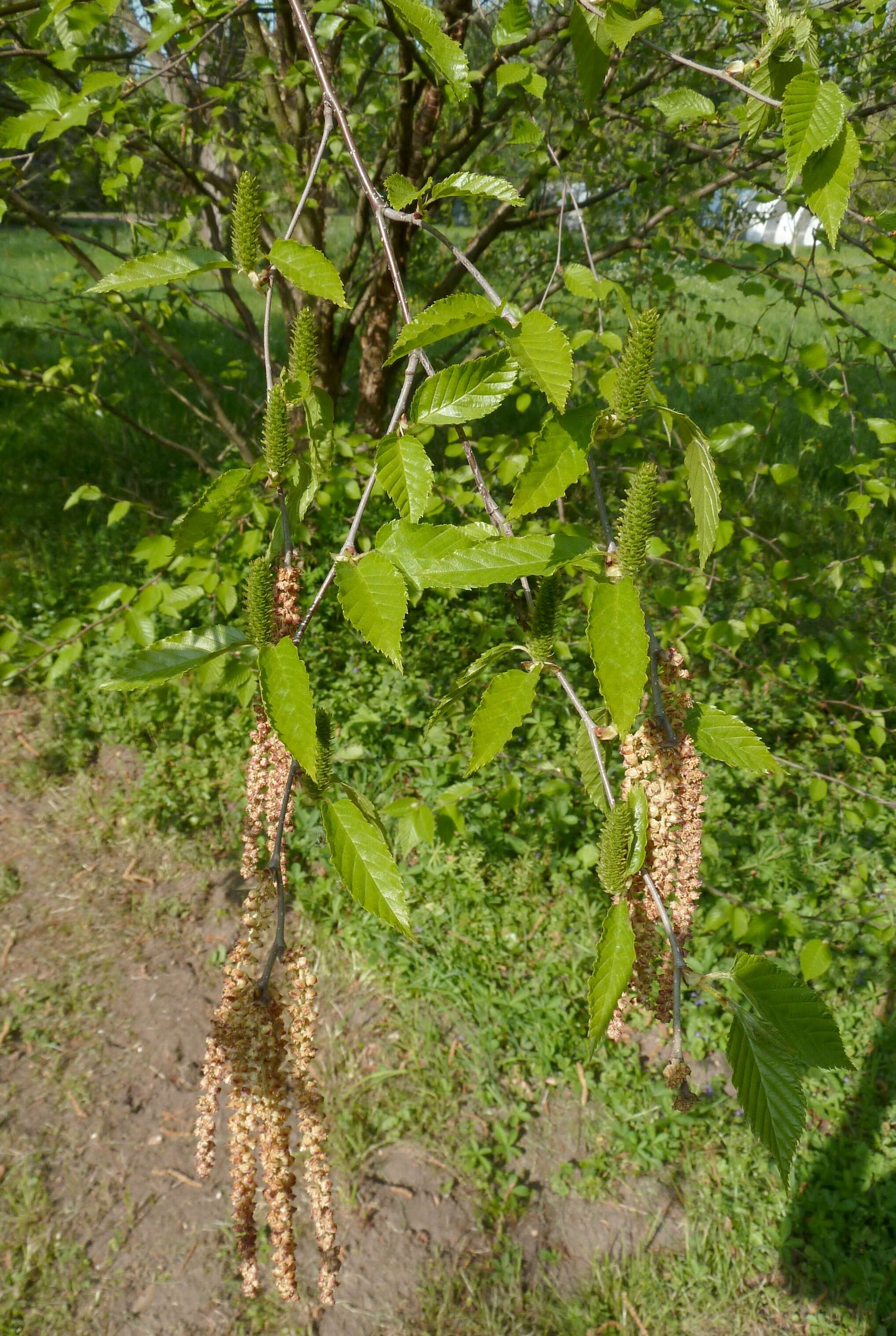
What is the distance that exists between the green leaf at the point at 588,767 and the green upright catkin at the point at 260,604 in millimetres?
416

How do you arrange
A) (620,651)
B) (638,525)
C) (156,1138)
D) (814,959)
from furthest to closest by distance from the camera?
1. (156,1138)
2. (814,959)
3. (638,525)
4. (620,651)

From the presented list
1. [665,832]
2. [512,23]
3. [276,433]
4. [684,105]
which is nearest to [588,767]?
[665,832]

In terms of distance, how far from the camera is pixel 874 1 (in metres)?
2.06

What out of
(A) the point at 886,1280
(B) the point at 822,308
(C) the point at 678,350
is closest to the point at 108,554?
(A) the point at 886,1280

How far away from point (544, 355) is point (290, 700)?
43cm

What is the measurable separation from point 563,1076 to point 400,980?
639 millimetres

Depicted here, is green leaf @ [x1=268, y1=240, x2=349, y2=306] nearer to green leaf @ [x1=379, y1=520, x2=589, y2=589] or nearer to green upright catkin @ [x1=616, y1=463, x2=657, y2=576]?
green leaf @ [x1=379, y1=520, x2=589, y2=589]

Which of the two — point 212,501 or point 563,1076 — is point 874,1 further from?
point 563,1076

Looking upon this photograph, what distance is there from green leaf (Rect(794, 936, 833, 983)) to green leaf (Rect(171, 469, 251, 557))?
1713mm

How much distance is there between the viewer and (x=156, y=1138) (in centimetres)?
263

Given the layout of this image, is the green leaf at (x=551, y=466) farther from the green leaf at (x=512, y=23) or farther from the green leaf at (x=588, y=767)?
the green leaf at (x=512, y=23)

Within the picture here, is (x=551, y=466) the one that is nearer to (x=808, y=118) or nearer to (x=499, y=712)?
(x=499, y=712)

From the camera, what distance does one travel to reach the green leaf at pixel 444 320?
82cm

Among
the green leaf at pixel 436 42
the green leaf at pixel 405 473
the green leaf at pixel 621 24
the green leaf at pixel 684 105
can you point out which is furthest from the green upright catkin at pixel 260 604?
the green leaf at pixel 684 105
